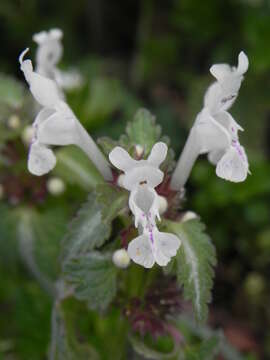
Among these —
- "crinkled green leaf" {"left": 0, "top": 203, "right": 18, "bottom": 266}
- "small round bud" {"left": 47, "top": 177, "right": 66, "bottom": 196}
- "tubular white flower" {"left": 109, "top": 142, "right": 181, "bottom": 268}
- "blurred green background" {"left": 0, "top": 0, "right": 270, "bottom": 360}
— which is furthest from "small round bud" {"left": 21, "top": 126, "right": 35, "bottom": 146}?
"tubular white flower" {"left": 109, "top": 142, "right": 181, "bottom": 268}

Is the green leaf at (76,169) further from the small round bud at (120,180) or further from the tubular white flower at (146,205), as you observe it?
the tubular white flower at (146,205)

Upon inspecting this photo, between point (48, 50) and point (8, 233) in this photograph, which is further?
point (8, 233)

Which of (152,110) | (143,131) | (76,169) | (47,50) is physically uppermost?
(152,110)

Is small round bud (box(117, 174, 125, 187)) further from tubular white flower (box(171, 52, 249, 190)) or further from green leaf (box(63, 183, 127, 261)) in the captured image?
tubular white flower (box(171, 52, 249, 190))

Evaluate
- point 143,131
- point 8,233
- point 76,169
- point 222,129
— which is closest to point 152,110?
point 76,169

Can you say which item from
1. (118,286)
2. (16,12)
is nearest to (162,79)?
(16,12)

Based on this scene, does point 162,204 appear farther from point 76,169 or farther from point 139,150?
point 76,169
